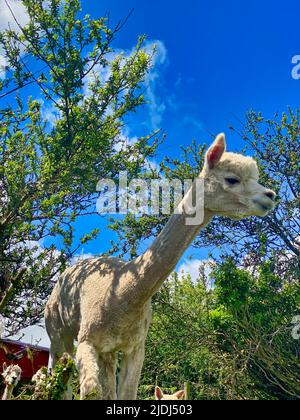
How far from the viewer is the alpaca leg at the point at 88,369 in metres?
5.28

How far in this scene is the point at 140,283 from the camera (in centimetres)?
574

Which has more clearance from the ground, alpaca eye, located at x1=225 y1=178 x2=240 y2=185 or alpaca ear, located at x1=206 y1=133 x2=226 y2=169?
alpaca ear, located at x1=206 y1=133 x2=226 y2=169

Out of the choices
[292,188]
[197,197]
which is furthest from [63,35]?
[292,188]

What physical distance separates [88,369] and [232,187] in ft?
8.19

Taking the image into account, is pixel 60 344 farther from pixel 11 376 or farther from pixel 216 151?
pixel 216 151

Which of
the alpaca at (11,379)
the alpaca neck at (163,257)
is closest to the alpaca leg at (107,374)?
the alpaca neck at (163,257)

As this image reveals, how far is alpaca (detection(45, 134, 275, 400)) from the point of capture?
5.57m

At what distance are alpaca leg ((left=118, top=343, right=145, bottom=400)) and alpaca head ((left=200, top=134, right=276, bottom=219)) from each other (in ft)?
6.20

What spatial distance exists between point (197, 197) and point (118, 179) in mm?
4866

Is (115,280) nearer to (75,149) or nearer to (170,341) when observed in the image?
(75,149)

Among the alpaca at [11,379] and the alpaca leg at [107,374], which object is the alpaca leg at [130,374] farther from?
the alpaca at [11,379]

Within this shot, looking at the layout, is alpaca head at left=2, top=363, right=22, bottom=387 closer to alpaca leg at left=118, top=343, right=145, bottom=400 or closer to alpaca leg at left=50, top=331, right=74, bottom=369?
alpaca leg at left=50, top=331, right=74, bottom=369

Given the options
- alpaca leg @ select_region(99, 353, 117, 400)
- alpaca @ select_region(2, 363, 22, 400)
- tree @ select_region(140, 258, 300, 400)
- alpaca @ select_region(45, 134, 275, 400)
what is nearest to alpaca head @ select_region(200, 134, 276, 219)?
alpaca @ select_region(45, 134, 275, 400)

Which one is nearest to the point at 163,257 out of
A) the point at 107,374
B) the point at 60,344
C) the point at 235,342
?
the point at 107,374
